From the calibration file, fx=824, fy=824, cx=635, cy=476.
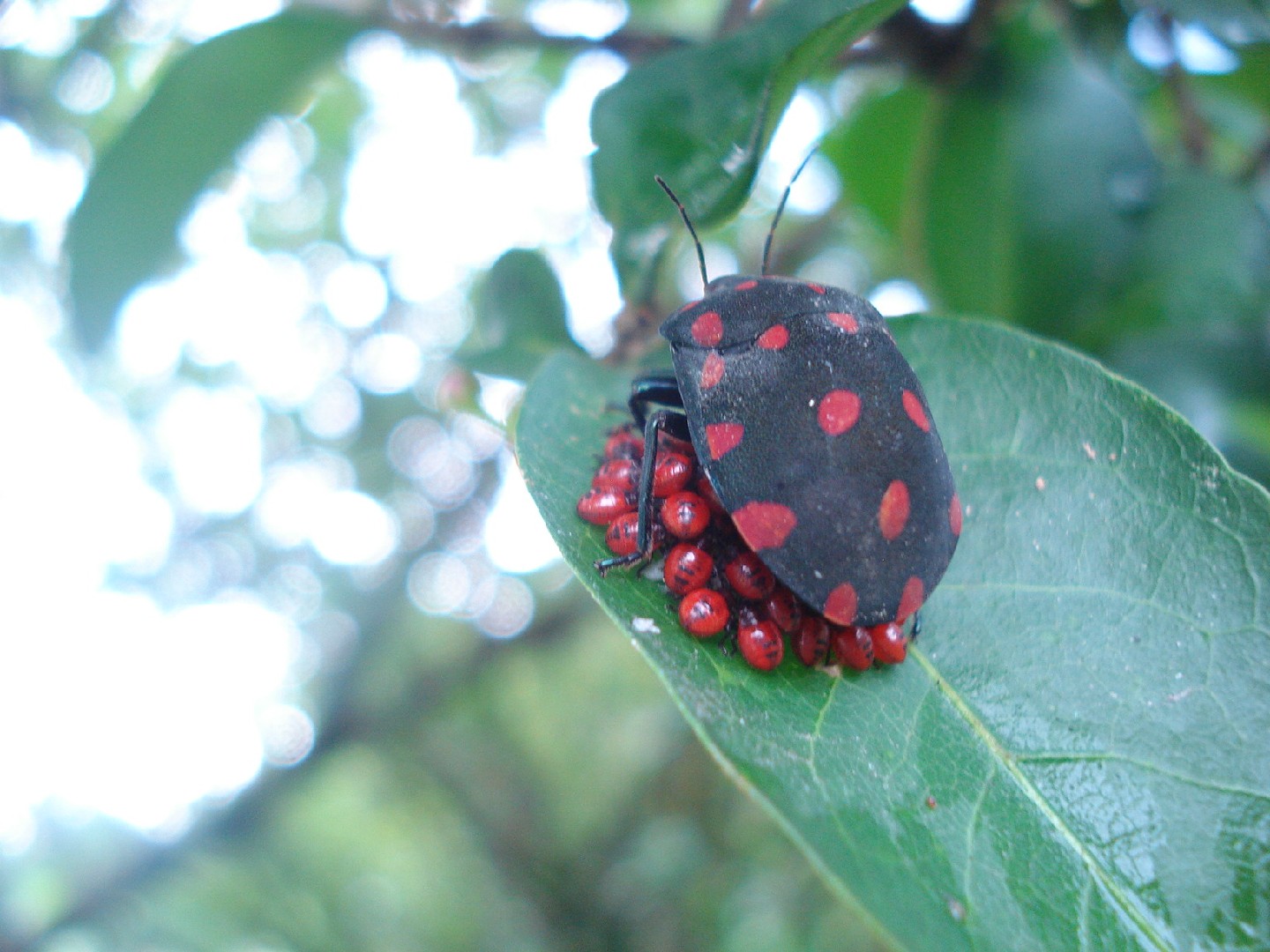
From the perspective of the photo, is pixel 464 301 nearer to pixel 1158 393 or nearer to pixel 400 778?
pixel 400 778

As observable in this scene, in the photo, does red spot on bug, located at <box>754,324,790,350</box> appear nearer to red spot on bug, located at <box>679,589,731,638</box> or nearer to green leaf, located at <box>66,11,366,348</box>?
red spot on bug, located at <box>679,589,731,638</box>

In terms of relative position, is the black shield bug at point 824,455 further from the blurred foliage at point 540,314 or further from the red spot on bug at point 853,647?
the blurred foliage at point 540,314

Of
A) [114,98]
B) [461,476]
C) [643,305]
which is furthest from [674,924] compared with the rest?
[114,98]

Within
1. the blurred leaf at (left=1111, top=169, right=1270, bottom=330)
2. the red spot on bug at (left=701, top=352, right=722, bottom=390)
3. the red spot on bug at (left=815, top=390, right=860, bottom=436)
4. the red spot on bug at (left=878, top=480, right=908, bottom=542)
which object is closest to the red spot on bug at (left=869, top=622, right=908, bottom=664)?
the red spot on bug at (left=878, top=480, right=908, bottom=542)

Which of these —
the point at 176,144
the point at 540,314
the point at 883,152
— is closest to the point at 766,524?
the point at 540,314

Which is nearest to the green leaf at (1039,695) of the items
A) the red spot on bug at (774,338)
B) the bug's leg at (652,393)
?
the bug's leg at (652,393)

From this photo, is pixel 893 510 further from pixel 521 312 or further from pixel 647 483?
pixel 521 312
